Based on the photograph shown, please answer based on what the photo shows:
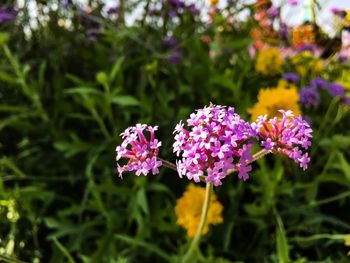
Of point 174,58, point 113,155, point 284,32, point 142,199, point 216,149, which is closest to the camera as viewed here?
point 216,149

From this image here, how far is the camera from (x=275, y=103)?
133 centimetres

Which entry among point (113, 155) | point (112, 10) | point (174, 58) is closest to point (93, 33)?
point (112, 10)

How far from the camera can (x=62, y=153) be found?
158cm

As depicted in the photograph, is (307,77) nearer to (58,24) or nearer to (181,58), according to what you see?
(181,58)

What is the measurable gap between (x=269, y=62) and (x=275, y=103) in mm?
328

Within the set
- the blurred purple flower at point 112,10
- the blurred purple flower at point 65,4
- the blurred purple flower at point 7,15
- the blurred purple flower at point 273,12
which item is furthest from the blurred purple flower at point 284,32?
the blurred purple flower at point 7,15

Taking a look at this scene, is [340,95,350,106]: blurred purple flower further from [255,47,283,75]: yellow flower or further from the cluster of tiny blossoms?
the cluster of tiny blossoms

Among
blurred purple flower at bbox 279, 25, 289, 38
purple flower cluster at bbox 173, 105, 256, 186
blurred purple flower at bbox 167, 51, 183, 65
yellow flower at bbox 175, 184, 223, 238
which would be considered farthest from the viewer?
blurred purple flower at bbox 279, 25, 289, 38

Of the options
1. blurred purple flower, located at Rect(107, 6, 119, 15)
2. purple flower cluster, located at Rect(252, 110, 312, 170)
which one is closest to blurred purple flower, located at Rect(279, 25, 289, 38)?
blurred purple flower, located at Rect(107, 6, 119, 15)

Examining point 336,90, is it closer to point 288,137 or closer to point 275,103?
point 275,103

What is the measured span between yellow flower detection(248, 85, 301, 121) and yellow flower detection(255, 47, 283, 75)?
0.86 ft

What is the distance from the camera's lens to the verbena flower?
133 centimetres

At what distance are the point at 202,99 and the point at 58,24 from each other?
0.51 m

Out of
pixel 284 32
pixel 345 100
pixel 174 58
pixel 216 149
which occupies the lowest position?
pixel 216 149
